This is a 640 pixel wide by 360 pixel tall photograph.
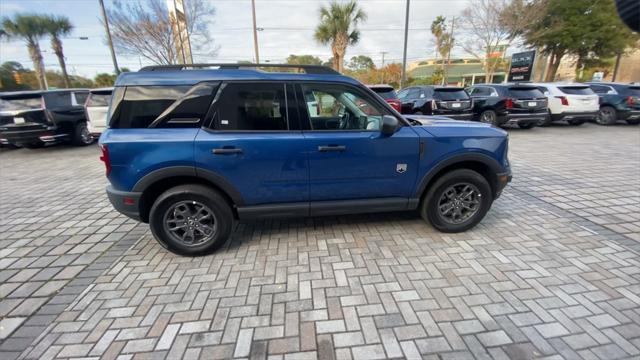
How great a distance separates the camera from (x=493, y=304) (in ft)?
7.72

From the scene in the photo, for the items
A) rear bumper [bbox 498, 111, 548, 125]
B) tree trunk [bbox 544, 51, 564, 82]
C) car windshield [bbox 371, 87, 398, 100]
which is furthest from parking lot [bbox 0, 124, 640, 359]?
tree trunk [bbox 544, 51, 564, 82]

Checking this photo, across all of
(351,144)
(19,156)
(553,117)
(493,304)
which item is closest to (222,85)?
(351,144)

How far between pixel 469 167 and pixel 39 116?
1067cm

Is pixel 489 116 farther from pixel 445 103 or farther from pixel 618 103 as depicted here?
pixel 618 103

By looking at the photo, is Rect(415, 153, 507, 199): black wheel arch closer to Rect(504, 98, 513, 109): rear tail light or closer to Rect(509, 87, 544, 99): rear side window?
Rect(504, 98, 513, 109): rear tail light

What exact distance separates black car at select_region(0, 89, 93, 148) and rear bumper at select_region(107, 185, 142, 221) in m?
7.65

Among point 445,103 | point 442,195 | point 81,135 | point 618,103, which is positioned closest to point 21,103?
point 81,135

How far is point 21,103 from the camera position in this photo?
777 cm

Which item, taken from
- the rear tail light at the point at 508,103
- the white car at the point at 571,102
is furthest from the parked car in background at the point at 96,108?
the white car at the point at 571,102

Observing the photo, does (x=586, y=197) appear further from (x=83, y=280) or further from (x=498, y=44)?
(x=498, y=44)

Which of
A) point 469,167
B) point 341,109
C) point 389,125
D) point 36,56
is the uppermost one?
point 36,56

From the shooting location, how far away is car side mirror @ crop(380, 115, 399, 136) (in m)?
2.90

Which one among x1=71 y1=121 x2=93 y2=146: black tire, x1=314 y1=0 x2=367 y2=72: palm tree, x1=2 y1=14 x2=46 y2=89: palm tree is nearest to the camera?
x1=71 y1=121 x2=93 y2=146: black tire

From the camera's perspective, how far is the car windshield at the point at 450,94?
31.6ft
